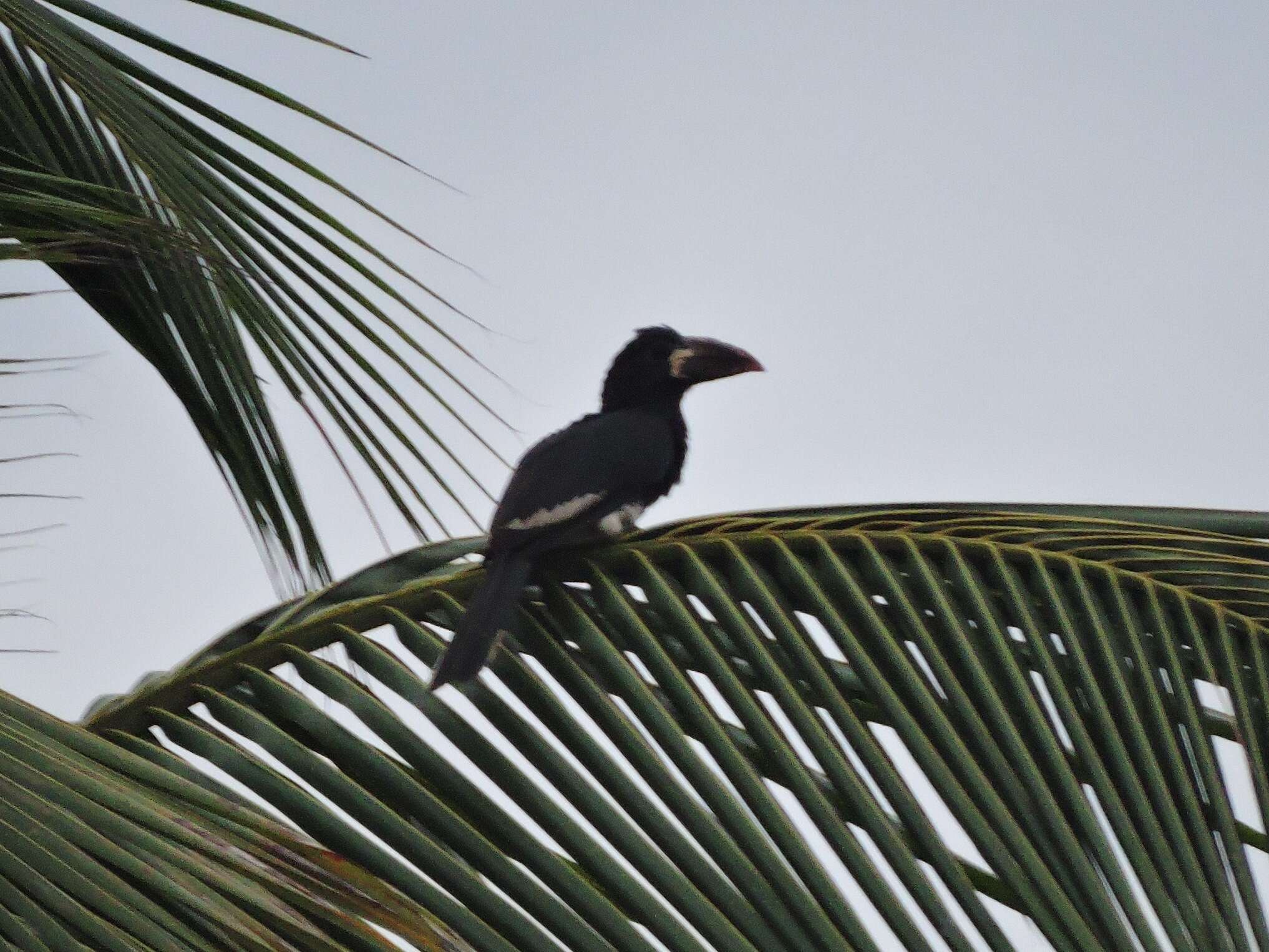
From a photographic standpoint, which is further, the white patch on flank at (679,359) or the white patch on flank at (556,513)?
the white patch on flank at (679,359)

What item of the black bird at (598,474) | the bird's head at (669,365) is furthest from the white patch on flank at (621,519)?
the bird's head at (669,365)

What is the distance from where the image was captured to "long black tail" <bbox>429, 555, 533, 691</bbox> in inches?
48.7

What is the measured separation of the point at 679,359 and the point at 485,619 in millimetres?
1971

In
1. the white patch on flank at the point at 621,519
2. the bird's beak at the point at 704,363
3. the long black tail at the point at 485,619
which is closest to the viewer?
the long black tail at the point at 485,619

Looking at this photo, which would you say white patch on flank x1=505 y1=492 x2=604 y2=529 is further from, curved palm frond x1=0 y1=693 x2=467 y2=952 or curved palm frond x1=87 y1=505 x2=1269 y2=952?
curved palm frond x1=0 y1=693 x2=467 y2=952

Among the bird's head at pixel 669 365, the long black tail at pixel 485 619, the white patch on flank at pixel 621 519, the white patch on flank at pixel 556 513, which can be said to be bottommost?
the long black tail at pixel 485 619

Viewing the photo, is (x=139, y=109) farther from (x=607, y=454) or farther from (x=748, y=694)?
(x=607, y=454)

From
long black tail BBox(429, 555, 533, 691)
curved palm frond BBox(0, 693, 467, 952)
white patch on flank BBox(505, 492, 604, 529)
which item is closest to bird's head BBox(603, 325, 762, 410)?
white patch on flank BBox(505, 492, 604, 529)

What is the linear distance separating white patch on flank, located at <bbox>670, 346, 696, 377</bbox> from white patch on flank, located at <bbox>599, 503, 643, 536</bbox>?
52cm

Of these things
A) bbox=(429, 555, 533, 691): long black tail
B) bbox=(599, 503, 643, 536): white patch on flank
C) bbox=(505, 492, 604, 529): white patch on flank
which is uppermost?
bbox=(599, 503, 643, 536): white patch on flank

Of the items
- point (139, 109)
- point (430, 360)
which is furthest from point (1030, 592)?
point (139, 109)

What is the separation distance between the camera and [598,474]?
2.49 meters

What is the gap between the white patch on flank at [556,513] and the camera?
1988 millimetres

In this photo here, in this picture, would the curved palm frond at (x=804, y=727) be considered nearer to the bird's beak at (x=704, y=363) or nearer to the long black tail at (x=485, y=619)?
the long black tail at (x=485, y=619)
